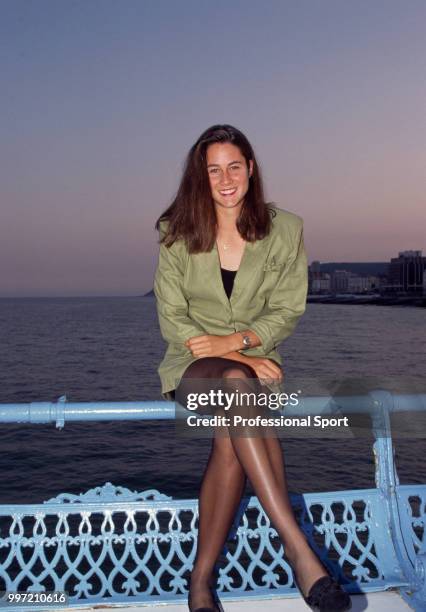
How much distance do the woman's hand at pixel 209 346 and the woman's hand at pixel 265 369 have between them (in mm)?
103

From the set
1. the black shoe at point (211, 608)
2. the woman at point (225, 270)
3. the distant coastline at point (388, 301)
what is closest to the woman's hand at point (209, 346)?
the woman at point (225, 270)

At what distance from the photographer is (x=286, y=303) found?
281 cm

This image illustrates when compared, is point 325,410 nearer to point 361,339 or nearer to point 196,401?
point 196,401

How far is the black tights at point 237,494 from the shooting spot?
2.15 metres

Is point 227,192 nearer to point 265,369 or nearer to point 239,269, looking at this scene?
point 239,269

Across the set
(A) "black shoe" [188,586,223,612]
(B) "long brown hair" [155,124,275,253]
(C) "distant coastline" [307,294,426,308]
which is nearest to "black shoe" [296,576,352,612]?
(A) "black shoe" [188,586,223,612]

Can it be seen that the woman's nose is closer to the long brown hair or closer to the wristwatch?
the long brown hair

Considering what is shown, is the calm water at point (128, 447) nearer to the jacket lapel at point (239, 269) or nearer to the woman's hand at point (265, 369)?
the woman's hand at point (265, 369)

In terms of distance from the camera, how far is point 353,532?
2.57 m

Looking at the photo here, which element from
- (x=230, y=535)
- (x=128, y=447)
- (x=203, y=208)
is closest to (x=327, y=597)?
(x=230, y=535)

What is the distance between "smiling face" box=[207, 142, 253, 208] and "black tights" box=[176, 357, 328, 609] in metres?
0.86

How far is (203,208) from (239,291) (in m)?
0.45

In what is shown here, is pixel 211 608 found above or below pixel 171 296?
below

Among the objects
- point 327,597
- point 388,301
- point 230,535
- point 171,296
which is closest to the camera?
point 327,597
